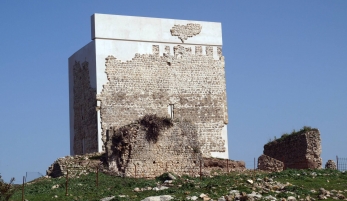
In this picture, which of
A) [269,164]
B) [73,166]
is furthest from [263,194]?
[269,164]

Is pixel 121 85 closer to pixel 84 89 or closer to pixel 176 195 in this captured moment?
pixel 84 89

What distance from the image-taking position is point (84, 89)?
37.6m

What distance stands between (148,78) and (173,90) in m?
1.24

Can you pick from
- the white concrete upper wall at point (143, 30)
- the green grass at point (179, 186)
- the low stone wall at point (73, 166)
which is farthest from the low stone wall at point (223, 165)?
the white concrete upper wall at point (143, 30)

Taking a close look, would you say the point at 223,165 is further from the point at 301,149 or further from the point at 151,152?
the point at 151,152

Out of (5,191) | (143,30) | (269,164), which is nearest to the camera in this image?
(5,191)

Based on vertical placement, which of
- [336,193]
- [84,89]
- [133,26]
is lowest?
[336,193]

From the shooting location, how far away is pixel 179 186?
25.8 meters

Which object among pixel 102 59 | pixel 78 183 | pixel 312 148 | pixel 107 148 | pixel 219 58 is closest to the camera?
pixel 78 183

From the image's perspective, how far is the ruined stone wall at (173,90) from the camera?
36.3 m

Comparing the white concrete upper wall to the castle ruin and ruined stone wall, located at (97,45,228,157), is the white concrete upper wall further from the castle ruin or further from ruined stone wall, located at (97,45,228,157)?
ruined stone wall, located at (97,45,228,157)

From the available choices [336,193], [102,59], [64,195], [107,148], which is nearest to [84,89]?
[102,59]

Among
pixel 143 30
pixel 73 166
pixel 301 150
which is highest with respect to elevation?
pixel 143 30

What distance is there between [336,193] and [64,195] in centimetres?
770
